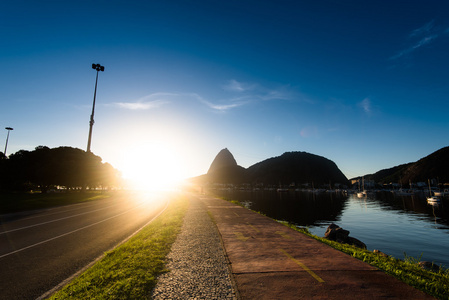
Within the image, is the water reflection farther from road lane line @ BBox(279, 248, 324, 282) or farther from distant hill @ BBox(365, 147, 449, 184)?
distant hill @ BBox(365, 147, 449, 184)

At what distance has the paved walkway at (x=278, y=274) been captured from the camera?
439 centimetres

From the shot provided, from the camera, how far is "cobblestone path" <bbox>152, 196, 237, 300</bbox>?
4.38 m

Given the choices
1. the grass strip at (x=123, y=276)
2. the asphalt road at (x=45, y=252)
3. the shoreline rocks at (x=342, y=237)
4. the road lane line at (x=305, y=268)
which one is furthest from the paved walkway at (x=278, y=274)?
the shoreline rocks at (x=342, y=237)

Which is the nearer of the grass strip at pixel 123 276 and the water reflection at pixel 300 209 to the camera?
the grass strip at pixel 123 276

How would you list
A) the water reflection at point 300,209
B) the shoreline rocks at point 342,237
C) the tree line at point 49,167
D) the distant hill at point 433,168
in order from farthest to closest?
the distant hill at point 433,168, the tree line at point 49,167, the water reflection at point 300,209, the shoreline rocks at point 342,237

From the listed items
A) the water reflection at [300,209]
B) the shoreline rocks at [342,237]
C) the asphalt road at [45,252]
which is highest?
the asphalt road at [45,252]

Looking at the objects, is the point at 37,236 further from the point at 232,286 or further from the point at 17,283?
the point at 232,286

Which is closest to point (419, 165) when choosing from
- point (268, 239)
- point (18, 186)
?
point (268, 239)

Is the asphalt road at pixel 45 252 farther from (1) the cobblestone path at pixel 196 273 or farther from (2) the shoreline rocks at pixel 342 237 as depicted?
(2) the shoreline rocks at pixel 342 237

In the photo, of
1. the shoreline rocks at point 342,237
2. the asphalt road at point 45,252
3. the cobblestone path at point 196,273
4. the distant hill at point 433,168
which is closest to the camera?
the cobblestone path at point 196,273

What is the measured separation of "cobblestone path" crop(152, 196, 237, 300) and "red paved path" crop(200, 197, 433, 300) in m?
0.35

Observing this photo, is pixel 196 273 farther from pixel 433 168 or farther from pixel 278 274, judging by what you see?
pixel 433 168

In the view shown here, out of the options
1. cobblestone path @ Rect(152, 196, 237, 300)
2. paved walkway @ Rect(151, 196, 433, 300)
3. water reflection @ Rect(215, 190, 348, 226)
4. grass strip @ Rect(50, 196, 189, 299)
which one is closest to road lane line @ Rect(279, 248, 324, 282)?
paved walkway @ Rect(151, 196, 433, 300)

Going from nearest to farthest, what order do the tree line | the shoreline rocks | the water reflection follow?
1. the shoreline rocks
2. the water reflection
3. the tree line
